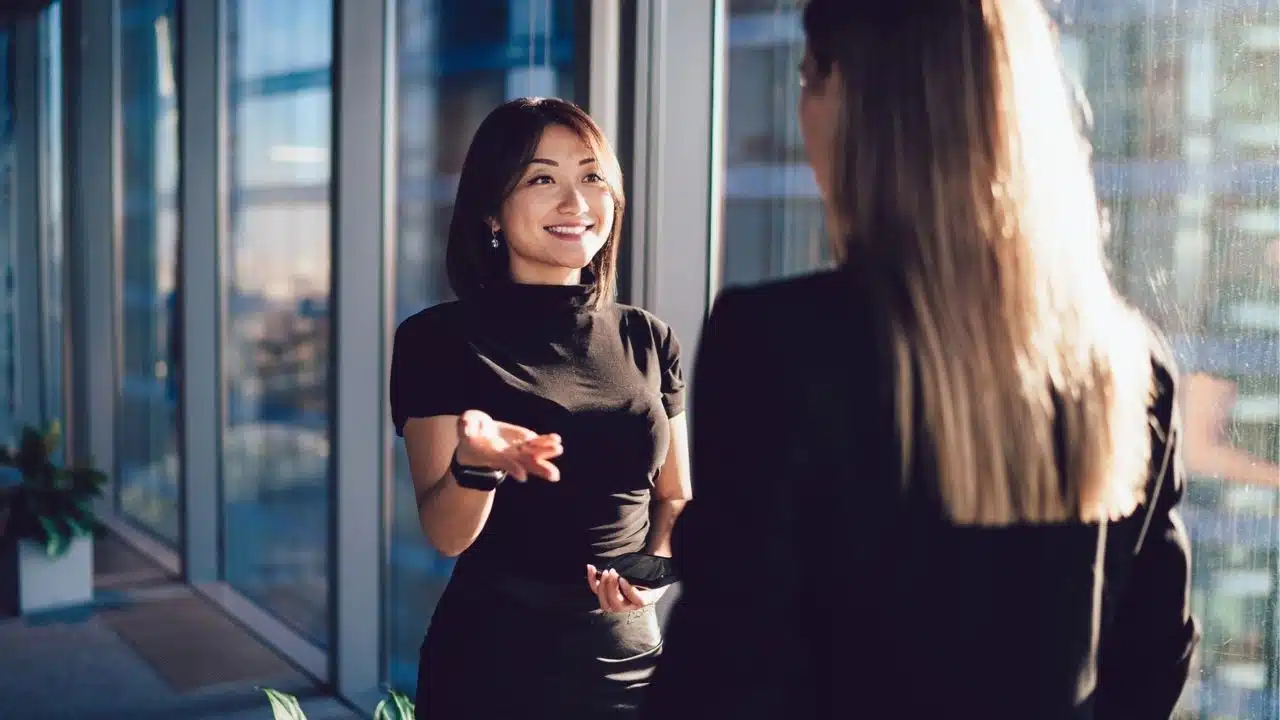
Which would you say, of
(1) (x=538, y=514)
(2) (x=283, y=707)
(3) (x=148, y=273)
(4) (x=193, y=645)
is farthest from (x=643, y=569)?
(3) (x=148, y=273)

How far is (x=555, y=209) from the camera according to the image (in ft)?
5.34

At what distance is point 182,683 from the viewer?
3738 millimetres

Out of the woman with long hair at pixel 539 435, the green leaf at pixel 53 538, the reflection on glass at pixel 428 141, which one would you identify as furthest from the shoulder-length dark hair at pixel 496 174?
the green leaf at pixel 53 538

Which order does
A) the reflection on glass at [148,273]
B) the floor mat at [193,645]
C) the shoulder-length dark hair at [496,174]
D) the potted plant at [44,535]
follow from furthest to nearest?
the reflection on glass at [148,273] < the potted plant at [44,535] < the floor mat at [193,645] < the shoulder-length dark hair at [496,174]

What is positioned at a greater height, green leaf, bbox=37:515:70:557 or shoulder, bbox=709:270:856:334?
shoulder, bbox=709:270:856:334

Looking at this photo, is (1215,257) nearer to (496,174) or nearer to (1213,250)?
(1213,250)

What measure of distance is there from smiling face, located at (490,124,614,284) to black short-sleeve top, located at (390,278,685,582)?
0.05 m

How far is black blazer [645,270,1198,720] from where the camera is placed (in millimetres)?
818

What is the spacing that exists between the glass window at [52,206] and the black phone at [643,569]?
19.7 feet

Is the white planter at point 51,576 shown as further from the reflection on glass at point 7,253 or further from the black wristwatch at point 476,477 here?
the black wristwatch at point 476,477

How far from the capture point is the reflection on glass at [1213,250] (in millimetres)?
1333

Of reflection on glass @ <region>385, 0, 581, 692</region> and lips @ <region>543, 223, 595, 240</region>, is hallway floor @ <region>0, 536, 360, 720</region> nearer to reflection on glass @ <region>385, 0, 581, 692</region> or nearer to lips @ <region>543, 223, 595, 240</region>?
reflection on glass @ <region>385, 0, 581, 692</region>

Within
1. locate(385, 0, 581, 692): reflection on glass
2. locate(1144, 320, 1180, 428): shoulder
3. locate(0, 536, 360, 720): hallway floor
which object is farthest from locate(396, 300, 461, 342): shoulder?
locate(0, 536, 360, 720): hallway floor

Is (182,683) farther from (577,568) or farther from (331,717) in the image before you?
(577,568)
